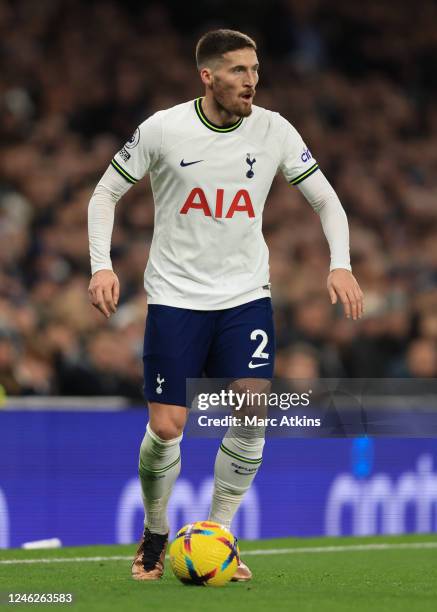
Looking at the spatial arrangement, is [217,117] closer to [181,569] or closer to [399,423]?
[181,569]

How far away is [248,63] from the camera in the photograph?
6.20 m

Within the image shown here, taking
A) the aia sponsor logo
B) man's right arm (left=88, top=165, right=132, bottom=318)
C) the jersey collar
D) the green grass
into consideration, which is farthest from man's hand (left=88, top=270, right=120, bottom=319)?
the green grass

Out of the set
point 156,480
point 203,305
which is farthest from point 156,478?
point 203,305

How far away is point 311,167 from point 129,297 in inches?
216

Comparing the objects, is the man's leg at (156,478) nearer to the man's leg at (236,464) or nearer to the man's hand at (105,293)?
the man's leg at (236,464)

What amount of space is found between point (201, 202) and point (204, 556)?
1.52m

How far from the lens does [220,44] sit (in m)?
6.25

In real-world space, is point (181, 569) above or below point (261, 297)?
below

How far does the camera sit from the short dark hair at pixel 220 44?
6.23m

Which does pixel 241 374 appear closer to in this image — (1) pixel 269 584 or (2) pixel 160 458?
(2) pixel 160 458

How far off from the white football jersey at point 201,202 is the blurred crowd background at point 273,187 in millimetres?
3720

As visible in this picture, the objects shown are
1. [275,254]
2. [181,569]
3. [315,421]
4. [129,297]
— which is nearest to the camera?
[181,569]

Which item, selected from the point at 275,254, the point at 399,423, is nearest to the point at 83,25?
the point at 275,254

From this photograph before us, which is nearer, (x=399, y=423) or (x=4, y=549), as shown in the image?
(x=4, y=549)
